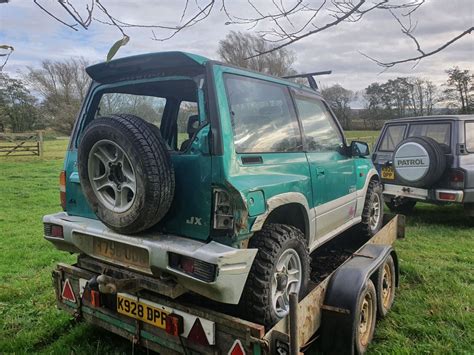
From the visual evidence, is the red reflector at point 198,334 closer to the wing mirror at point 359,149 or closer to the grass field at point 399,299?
the grass field at point 399,299

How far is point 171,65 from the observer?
8.36ft

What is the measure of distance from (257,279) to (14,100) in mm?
36533

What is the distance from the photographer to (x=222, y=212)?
7.58 ft

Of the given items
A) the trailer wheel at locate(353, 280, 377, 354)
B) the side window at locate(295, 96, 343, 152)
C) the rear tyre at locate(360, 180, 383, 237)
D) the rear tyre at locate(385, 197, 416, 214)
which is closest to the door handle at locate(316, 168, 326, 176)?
the side window at locate(295, 96, 343, 152)

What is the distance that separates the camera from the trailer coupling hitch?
2441 millimetres

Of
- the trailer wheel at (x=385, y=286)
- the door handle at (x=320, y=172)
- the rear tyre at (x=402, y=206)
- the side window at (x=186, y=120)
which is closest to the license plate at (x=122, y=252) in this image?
the side window at (x=186, y=120)

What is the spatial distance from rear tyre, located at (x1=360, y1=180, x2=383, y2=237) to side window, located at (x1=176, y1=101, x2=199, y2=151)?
2437 millimetres

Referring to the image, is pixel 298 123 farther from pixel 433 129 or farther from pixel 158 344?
pixel 433 129

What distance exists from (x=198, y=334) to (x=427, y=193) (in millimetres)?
5412

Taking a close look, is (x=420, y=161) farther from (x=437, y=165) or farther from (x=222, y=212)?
(x=222, y=212)

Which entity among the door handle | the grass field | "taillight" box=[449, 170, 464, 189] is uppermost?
the door handle

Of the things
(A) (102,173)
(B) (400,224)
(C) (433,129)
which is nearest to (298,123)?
(A) (102,173)

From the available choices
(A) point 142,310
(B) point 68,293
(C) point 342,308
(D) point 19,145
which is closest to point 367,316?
(C) point 342,308

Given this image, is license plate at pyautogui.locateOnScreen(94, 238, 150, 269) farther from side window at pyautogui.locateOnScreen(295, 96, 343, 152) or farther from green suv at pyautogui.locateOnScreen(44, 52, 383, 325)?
side window at pyautogui.locateOnScreen(295, 96, 343, 152)
